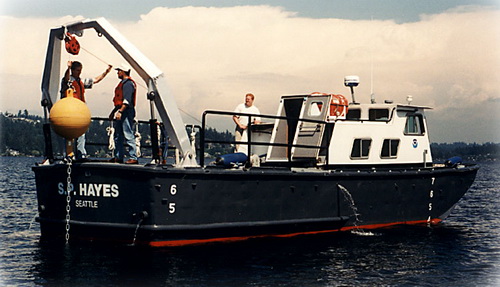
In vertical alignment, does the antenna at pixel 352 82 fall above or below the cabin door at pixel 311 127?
above

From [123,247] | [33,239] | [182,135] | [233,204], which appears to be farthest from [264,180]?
[33,239]

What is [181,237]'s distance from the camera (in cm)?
1223

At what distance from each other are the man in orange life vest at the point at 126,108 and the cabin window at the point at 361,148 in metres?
5.13

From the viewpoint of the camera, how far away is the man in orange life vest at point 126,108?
497 inches

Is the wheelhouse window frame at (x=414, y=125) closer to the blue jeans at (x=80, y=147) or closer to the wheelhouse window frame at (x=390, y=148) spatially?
the wheelhouse window frame at (x=390, y=148)

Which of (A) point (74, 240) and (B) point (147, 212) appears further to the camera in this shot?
(A) point (74, 240)

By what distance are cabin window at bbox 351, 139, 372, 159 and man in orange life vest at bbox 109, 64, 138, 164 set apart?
5.13 meters

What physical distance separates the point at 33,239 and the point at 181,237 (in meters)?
3.82

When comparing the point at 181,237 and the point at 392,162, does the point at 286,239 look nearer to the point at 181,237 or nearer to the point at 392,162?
the point at 181,237

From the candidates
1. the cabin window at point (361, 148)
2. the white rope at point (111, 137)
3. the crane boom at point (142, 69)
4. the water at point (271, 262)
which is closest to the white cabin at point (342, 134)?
the cabin window at point (361, 148)

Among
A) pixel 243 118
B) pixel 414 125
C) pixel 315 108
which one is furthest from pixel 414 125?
pixel 243 118

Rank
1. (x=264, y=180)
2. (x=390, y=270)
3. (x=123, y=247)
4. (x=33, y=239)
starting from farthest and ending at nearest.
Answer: (x=33, y=239) → (x=264, y=180) → (x=123, y=247) → (x=390, y=270)

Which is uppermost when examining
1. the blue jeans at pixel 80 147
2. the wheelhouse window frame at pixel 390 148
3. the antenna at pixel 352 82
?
the antenna at pixel 352 82

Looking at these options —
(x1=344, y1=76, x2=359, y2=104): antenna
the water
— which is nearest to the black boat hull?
the water
